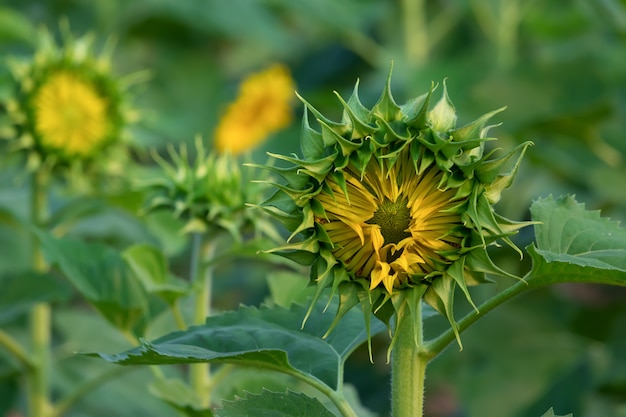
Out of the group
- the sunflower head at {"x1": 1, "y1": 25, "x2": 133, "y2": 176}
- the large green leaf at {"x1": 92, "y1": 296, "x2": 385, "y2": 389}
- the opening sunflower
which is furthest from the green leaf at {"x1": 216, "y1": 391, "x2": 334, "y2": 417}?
the sunflower head at {"x1": 1, "y1": 25, "x2": 133, "y2": 176}

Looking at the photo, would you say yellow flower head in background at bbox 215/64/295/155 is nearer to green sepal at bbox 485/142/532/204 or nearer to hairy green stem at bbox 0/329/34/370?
hairy green stem at bbox 0/329/34/370

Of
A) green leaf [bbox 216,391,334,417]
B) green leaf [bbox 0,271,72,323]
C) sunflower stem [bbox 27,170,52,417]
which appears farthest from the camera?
sunflower stem [bbox 27,170,52,417]

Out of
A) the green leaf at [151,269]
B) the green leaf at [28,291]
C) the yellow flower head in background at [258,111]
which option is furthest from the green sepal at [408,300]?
the yellow flower head in background at [258,111]

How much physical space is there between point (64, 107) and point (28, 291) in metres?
0.28

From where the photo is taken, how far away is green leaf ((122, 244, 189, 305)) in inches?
44.2

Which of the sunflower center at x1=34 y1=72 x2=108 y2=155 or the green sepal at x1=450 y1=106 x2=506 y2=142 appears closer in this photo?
the green sepal at x1=450 y1=106 x2=506 y2=142

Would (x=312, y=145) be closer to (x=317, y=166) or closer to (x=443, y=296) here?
(x=317, y=166)

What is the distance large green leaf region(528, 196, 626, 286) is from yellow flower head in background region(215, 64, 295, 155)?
1.67 meters

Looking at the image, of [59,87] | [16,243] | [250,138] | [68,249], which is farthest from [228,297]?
[68,249]

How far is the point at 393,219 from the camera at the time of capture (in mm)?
775

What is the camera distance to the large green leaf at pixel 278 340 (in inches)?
33.2

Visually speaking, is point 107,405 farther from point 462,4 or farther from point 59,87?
point 462,4

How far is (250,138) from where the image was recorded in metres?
2.54

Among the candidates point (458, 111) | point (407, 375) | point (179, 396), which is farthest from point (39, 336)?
point (458, 111)
